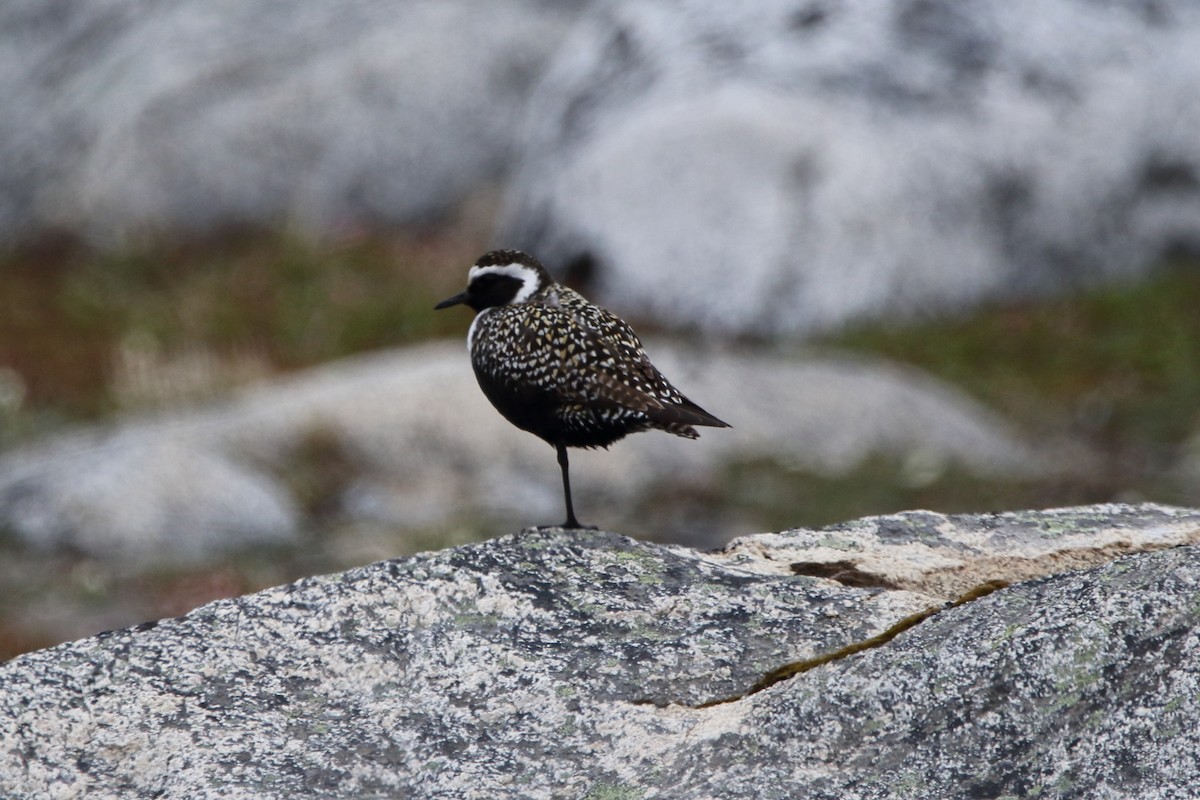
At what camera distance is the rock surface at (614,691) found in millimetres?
4211

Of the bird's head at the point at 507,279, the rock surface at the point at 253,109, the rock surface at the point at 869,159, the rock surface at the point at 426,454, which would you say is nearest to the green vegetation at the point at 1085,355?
the rock surface at the point at 869,159

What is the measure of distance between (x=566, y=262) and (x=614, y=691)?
1632 centimetres

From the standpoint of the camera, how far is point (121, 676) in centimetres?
477

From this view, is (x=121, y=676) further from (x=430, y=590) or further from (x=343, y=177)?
(x=343, y=177)

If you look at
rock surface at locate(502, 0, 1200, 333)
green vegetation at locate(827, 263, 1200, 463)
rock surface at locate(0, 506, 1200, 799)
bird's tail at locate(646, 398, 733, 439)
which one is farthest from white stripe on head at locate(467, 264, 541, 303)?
rock surface at locate(502, 0, 1200, 333)

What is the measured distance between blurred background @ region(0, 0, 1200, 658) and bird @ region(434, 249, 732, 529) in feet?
19.6

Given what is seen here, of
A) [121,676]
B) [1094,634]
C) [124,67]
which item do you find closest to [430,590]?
[121,676]

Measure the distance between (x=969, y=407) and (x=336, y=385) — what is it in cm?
710

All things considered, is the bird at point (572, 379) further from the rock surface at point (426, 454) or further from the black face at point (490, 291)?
the rock surface at point (426, 454)

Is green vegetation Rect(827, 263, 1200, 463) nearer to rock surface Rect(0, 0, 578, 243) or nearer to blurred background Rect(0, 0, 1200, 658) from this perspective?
blurred background Rect(0, 0, 1200, 658)

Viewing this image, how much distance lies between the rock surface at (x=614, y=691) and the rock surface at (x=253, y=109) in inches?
840

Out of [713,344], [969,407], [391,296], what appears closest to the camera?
[969,407]

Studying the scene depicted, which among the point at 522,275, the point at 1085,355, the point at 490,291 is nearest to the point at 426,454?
the point at 490,291

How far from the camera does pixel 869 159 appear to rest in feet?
65.3
